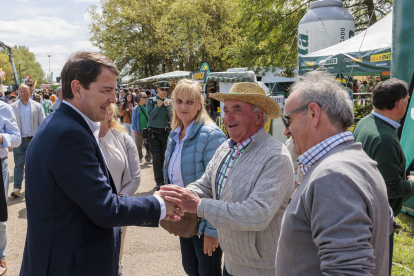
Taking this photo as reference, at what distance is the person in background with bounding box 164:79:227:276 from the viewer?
2723 millimetres

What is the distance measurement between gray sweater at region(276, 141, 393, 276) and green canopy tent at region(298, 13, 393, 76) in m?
5.64

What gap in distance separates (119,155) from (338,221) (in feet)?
7.70

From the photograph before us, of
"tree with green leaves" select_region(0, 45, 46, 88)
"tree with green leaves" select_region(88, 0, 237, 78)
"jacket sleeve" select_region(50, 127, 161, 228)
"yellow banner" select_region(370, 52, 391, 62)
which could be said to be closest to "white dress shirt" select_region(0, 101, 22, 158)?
"jacket sleeve" select_region(50, 127, 161, 228)

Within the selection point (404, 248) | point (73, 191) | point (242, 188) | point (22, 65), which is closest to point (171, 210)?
point (242, 188)

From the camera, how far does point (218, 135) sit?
9.91 feet

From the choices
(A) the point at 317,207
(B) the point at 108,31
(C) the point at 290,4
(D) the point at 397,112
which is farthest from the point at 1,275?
(B) the point at 108,31

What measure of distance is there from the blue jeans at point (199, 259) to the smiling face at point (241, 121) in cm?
104

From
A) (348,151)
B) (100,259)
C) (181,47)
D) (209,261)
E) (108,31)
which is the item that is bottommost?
(209,261)

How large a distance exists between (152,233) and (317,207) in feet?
13.3

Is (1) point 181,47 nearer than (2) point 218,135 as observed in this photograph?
No

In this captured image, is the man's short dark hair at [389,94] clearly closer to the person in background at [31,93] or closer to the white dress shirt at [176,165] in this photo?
the white dress shirt at [176,165]

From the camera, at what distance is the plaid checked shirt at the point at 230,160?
227 cm

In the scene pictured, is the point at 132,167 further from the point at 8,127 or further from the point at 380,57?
the point at 380,57

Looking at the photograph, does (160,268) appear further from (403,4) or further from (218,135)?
(403,4)
